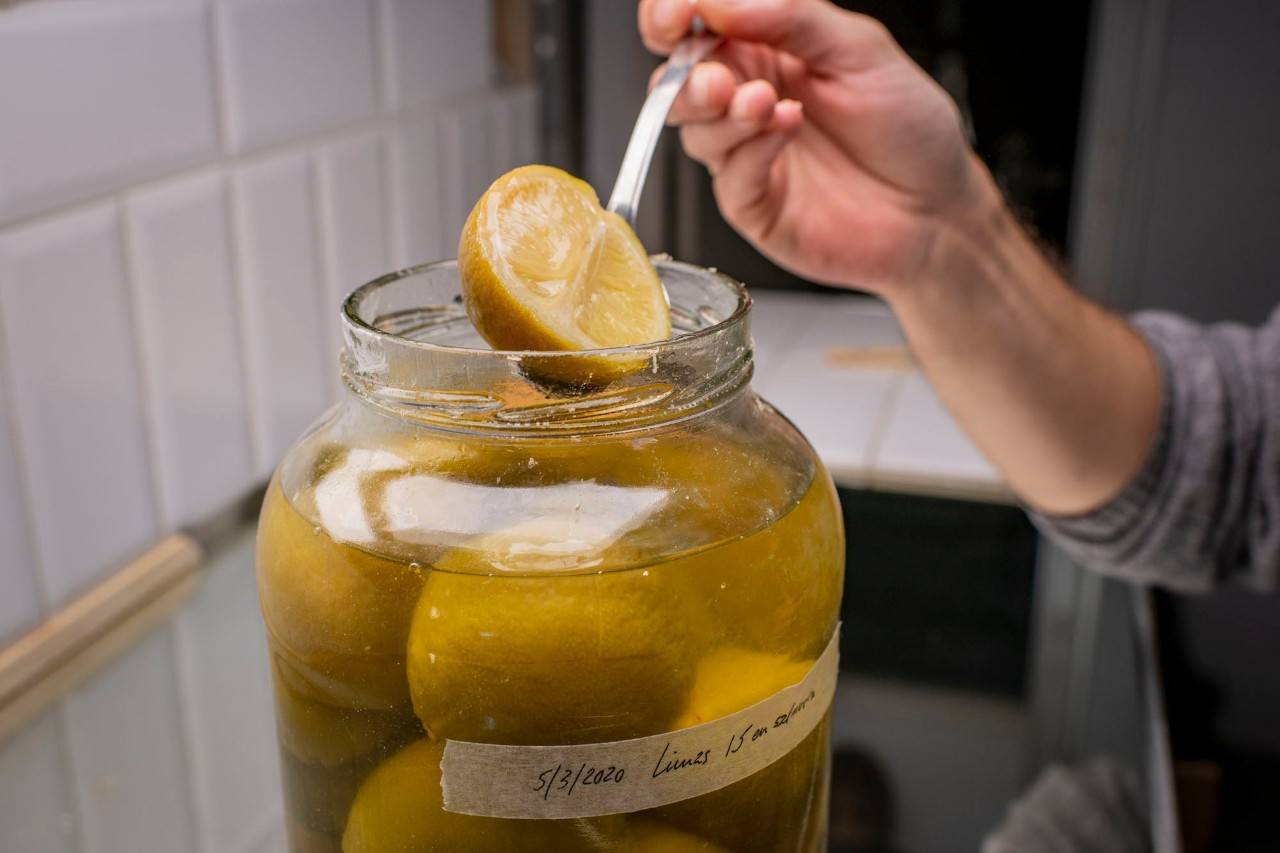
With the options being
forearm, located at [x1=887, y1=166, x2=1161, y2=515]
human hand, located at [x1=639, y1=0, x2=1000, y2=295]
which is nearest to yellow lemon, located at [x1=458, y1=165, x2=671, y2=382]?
human hand, located at [x1=639, y1=0, x2=1000, y2=295]

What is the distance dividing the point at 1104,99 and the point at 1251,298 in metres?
0.24

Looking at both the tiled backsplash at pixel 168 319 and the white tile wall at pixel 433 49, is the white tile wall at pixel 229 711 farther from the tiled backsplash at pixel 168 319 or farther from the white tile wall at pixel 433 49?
the white tile wall at pixel 433 49

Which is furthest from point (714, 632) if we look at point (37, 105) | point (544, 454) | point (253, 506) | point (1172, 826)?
point (253, 506)

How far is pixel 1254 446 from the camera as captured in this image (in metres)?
0.83

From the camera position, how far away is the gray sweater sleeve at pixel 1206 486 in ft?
2.69

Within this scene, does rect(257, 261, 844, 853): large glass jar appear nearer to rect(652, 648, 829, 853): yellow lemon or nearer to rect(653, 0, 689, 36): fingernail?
rect(652, 648, 829, 853): yellow lemon

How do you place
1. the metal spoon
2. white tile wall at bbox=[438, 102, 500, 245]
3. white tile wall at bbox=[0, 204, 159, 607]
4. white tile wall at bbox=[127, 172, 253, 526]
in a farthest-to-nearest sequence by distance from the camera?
white tile wall at bbox=[438, 102, 500, 245], white tile wall at bbox=[127, 172, 253, 526], white tile wall at bbox=[0, 204, 159, 607], the metal spoon

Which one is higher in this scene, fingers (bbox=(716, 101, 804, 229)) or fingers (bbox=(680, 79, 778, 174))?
fingers (bbox=(680, 79, 778, 174))

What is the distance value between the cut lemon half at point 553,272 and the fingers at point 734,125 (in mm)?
191

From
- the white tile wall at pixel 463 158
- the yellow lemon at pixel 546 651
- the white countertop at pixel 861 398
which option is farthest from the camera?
the white tile wall at pixel 463 158

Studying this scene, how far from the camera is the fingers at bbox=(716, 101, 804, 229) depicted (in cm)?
57

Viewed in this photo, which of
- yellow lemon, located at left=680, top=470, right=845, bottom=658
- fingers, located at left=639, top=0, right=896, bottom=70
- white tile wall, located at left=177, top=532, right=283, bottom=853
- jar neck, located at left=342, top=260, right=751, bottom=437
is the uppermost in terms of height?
fingers, located at left=639, top=0, right=896, bottom=70

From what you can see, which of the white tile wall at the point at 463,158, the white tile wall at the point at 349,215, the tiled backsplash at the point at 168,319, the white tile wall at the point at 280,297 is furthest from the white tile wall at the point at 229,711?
the white tile wall at the point at 463,158

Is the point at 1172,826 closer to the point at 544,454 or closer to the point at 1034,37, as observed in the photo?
the point at 544,454
